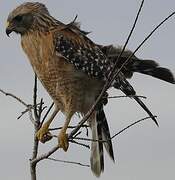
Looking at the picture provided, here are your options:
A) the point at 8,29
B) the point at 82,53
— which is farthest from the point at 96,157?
the point at 8,29

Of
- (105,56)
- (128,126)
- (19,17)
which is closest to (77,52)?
(105,56)

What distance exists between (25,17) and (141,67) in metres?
1.37

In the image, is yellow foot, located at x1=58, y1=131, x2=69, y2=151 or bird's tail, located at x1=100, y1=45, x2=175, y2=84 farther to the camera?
bird's tail, located at x1=100, y1=45, x2=175, y2=84

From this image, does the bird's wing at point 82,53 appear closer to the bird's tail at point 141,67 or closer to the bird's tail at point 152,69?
the bird's tail at point 141,67

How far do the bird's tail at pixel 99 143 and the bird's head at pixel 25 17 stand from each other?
118cm

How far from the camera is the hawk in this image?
230 inches

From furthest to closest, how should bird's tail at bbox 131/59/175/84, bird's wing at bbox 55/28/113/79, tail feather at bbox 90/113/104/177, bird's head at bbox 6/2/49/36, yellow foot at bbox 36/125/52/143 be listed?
bird's wing at bbox 55/28/113/79
bird's head at bbox 6/2/49/36
tail feather at bbox 90/113/104/177
bird's tail at bbox 131/59/175/84
yellow foot at bbox 36/125/52/143

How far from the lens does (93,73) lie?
6.07 metres

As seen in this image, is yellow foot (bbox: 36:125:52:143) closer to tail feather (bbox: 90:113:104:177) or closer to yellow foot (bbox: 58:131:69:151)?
yellow foot (bbox: 58:131:69:151)

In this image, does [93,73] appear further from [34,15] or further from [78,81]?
[34,15]

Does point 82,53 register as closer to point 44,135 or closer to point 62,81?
point 62,81

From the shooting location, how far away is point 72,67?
614cm

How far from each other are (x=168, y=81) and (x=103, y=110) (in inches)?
34.3

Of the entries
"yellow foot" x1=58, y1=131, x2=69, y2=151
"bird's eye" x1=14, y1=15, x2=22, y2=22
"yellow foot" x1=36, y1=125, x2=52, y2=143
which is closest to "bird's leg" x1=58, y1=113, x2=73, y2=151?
"yellow foot" x1=58, y1=131, x2=69, y2=151
